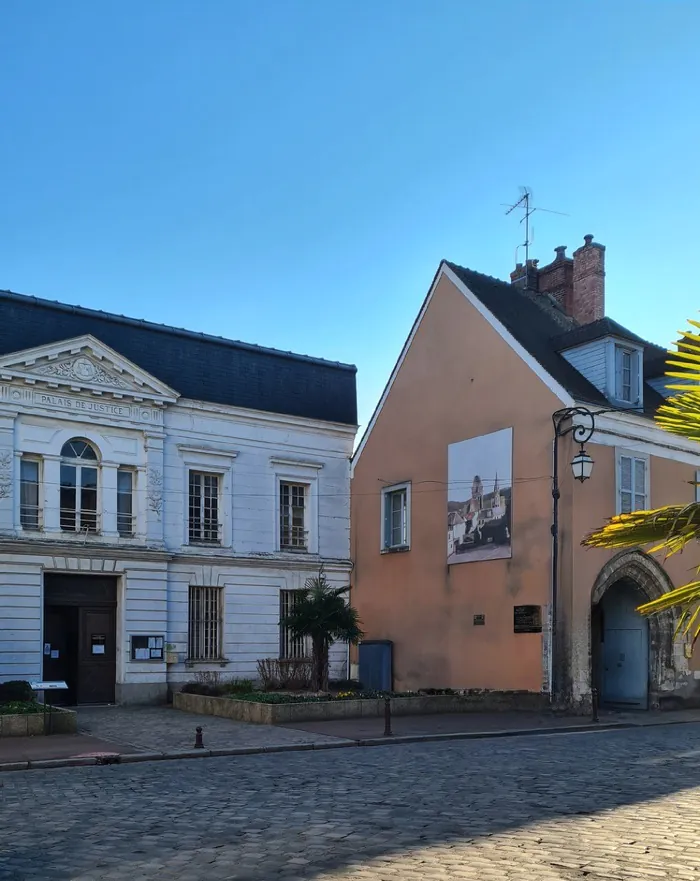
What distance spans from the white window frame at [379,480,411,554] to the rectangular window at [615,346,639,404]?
6.20m

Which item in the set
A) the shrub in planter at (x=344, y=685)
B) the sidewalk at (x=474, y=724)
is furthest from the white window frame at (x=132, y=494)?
the sidewalk at (x=474, y=724)

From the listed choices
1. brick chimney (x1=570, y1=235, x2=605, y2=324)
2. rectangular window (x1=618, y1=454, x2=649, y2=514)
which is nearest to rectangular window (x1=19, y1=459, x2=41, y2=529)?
rectangular window (x1=618, y1=454, x2=649, y2=514)

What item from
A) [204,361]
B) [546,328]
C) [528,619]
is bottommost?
[528,619]

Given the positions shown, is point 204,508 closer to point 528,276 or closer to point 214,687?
point 214,687

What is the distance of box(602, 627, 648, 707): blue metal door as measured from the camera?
74.8 ft

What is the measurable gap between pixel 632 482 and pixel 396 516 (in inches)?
271

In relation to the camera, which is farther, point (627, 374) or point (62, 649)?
point (627, 374)

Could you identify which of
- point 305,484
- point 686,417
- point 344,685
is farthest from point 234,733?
point 686,417

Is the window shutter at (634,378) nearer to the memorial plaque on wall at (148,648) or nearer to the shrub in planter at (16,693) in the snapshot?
the memorial plaque on wall at (148,648)

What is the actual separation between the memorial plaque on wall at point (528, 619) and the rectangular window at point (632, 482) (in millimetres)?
3119

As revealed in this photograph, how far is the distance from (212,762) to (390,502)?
14.1 metres

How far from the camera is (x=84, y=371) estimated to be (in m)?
23.0

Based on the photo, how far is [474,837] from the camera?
25.4 ft

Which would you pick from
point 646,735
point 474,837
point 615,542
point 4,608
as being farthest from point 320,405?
point 615,542
